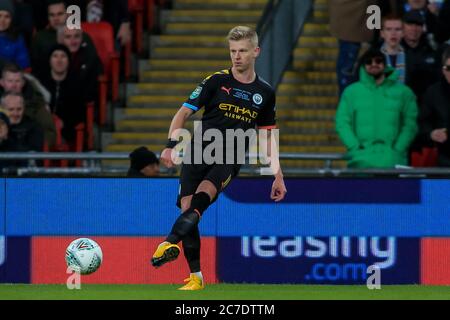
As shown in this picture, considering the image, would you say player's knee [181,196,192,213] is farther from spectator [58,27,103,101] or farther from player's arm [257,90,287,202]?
spectator [58,27,103,101]

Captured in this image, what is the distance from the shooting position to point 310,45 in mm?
21172

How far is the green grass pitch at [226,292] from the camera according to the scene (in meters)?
13.9

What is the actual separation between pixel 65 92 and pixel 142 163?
285 centimetres

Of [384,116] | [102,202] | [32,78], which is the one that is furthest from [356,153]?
[32,78]

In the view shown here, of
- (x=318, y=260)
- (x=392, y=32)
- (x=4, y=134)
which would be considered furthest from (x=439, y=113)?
(x=4, y=134)

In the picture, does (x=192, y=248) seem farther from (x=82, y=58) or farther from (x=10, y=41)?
(x=10, y=41)

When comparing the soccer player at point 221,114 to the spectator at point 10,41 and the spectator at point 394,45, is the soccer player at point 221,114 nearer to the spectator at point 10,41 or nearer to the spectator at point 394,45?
the spectator at point 394,45

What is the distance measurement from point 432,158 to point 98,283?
4.03 metres

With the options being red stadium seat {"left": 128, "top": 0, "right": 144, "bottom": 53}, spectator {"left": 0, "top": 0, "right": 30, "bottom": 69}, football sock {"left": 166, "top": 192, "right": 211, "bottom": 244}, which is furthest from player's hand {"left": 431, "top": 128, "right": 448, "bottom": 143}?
spectator {"left": 0, "top": 0, "right": 30, "bottom": 69}

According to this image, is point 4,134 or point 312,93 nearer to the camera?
point 4,134

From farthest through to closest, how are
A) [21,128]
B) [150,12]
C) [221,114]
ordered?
[150,12]
[21,128]
[221,114]

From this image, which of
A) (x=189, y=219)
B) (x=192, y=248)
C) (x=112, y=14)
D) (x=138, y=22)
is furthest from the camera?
(x=138, y=22)

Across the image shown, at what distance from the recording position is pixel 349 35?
760 inches

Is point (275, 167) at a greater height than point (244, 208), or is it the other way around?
point (275, 167)
